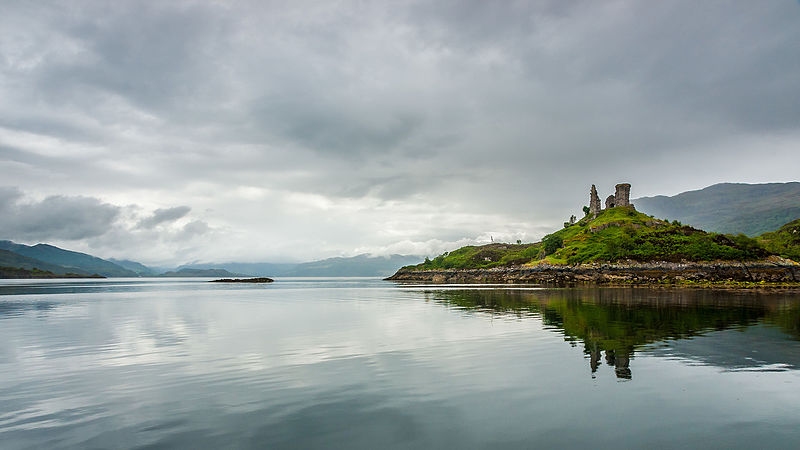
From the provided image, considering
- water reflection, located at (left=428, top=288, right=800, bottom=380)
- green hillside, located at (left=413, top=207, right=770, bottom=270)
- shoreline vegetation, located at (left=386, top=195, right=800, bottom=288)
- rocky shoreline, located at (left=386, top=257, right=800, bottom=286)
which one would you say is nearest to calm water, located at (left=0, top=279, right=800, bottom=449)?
water reflection, located at (left=428, top=288, right=800, bottom=380)

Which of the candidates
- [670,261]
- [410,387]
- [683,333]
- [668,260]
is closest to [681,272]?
[670,261]

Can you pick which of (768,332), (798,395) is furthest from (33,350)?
(768,332)

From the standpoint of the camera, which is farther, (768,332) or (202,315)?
(202,315)

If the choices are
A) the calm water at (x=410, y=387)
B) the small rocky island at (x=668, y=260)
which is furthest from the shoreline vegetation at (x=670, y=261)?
the calm water at (x=410, y=387)

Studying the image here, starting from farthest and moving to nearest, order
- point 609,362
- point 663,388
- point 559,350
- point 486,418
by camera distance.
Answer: point 559,350
point 609,362
point 663,388
point 486,418

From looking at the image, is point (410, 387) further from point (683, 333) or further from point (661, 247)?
point (661, 247)

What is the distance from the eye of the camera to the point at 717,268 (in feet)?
436

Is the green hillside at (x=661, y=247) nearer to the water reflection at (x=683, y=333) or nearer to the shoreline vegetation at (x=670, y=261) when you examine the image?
the shoreline vegetation at (x=670, y=261)

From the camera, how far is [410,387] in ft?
65.3

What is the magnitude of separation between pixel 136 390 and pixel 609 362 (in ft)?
80.1

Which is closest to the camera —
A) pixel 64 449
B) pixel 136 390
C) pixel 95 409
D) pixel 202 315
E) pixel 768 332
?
pixel 64 449

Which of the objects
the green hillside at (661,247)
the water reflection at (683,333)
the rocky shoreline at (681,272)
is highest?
the green hillside at (661,247)

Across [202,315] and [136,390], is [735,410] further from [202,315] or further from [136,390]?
[202,315]

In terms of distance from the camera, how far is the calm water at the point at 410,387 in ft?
45.5
